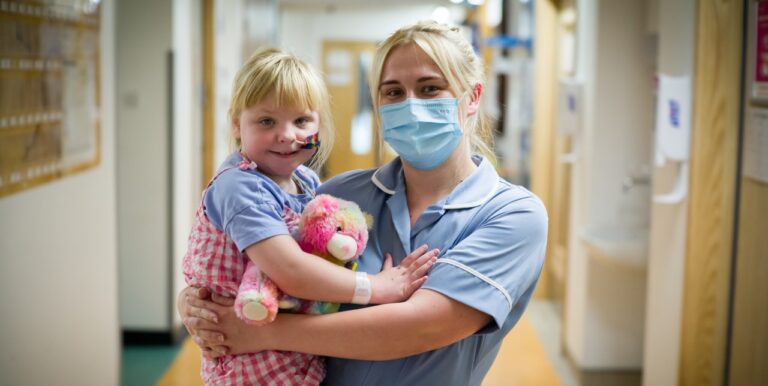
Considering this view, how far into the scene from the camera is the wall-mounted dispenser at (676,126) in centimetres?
279

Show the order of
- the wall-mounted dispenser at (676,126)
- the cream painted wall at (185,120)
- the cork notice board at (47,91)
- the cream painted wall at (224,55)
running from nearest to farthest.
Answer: the cork notice board at (47,91) < the wall-mounted dispenser at (676,126) < the cream painted wall at (185,120) < the cream painted wall at (224,55)

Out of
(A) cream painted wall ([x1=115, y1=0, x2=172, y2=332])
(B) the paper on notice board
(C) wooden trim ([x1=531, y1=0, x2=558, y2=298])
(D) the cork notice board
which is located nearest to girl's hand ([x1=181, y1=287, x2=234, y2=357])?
(D) the cork notice board

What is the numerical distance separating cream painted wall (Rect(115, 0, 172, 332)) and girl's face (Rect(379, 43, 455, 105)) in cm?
316

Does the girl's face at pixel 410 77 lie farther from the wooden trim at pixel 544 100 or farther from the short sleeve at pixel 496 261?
the wooden trim at pixel 544 100

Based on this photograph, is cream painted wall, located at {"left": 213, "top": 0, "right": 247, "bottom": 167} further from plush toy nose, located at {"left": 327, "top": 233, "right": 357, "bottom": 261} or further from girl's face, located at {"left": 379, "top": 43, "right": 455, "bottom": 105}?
plush toy nose, located at {"left": 327, "top": 233, "right": 357, "bottom": 261}

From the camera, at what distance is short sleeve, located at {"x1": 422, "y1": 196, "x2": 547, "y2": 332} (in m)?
1.34

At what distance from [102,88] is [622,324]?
2.63 meters

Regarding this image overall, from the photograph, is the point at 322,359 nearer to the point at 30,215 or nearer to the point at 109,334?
the point at 30,215

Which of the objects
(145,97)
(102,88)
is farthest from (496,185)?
(145,97)

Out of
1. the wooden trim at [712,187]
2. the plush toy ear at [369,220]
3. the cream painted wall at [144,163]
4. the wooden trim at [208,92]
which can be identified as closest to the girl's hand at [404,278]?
the plush toy ear at [369,220]

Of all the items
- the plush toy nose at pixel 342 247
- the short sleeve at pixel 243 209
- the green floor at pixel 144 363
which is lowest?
the green floor at pixel 144 363

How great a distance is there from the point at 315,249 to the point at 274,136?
224 mm

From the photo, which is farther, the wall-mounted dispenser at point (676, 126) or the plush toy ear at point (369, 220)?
the wall-mounted dispenser at point (676, 126)

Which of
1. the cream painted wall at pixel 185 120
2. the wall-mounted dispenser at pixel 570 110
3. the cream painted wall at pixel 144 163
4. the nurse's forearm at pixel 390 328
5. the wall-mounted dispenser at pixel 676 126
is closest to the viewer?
the nurse's forearm at pixel 390 328
